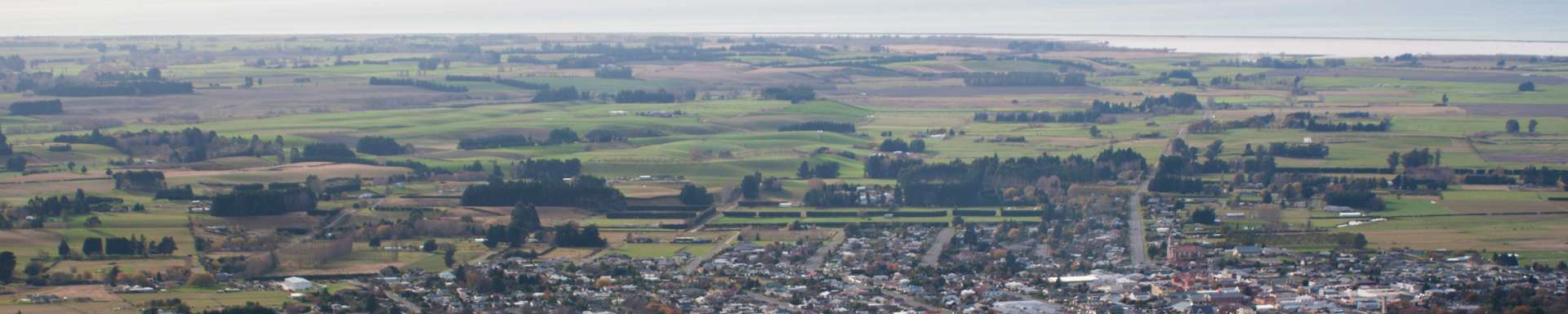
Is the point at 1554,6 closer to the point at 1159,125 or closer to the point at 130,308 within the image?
the point at 1159,125

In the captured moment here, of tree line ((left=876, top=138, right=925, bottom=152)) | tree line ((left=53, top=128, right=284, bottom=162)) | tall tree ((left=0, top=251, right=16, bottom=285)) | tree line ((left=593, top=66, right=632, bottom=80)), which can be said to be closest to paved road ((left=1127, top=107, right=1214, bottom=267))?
tree line ((left=876, top=138, right=925, bottom=152))

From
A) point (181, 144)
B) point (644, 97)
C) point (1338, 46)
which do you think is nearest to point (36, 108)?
point (181, 144)

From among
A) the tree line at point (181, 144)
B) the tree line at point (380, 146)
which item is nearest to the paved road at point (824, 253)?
the tree line at point (380, 146)

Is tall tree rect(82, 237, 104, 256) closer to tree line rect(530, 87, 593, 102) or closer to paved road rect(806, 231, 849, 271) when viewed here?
paved road rect(806, 231, 849, 271)

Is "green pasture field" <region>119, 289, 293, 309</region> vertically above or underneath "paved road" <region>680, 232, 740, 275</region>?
above

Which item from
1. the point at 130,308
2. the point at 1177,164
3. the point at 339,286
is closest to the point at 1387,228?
the point at 1177,164

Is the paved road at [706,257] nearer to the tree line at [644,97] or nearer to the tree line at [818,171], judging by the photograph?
the tree line at [818,171]
